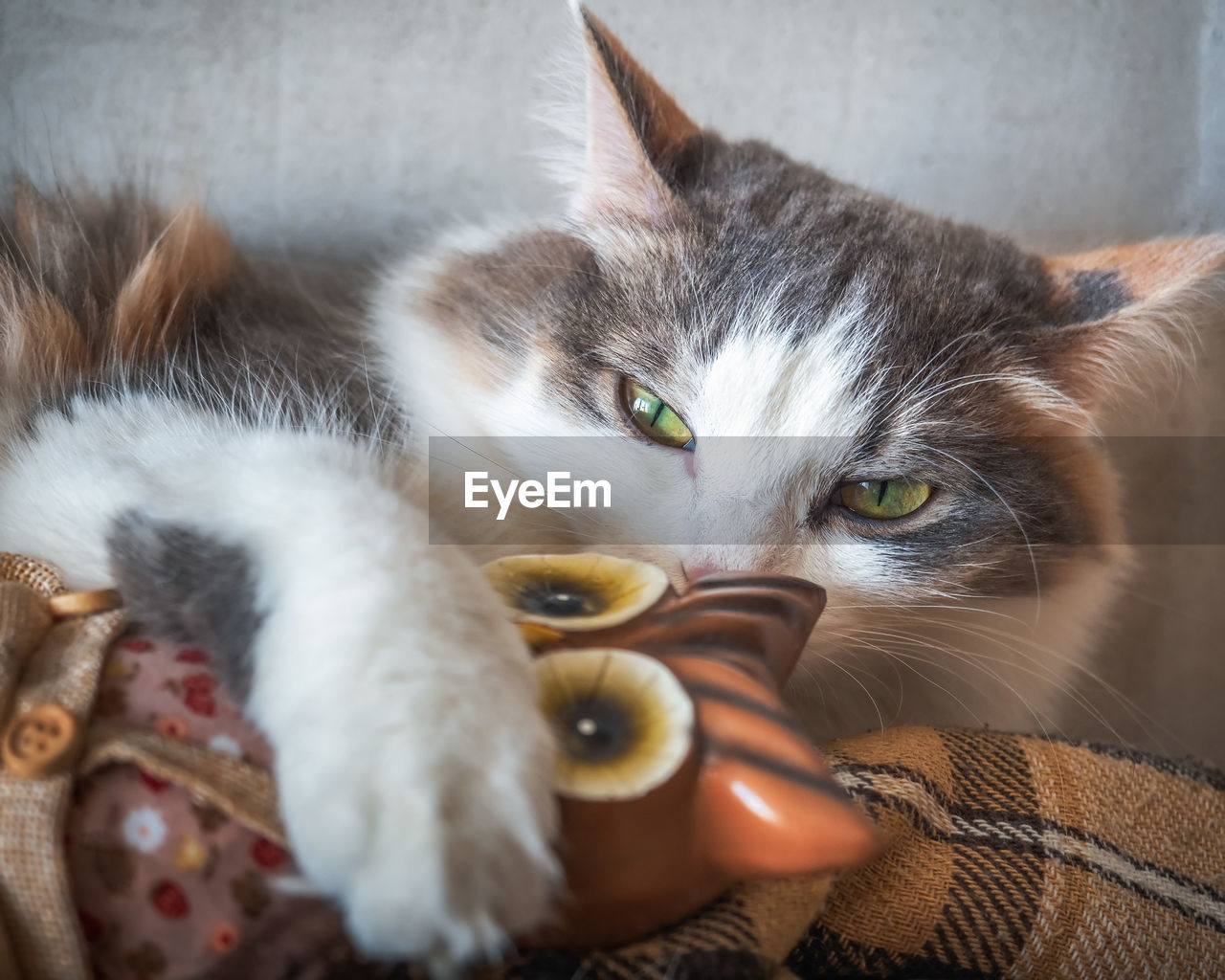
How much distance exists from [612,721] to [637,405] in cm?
46

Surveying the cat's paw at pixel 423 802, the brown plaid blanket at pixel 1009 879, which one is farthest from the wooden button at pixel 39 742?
the brown plaid blanket at pixel 1009 879

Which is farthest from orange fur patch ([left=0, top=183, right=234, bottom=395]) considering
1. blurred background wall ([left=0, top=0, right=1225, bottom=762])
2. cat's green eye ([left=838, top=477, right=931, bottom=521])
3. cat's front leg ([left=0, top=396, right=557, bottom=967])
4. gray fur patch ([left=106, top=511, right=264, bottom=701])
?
cat's green eye ([left=838, top=477, right=931, bottom=521])

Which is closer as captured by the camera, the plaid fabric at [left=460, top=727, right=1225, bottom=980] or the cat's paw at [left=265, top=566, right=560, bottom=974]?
the cat's paw at [left=265, top=566, right=560, bottom=974]

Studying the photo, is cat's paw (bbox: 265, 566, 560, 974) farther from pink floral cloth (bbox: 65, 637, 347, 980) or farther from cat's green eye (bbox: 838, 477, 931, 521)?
cat's green eye (bbox: 838, 477, 931, 521)

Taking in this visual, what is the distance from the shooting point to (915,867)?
682 mm

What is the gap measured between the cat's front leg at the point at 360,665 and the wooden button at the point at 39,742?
99 millimetres

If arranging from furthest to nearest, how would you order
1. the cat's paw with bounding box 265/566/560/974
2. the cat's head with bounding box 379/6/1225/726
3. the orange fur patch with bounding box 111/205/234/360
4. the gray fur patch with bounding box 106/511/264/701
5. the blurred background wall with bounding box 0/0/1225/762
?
the blurred background wall with bounding box 0/0/1225/762, the orange fur patch with bounding box 111/205/234/360, the cat's head with bounding box 379/6/1225/726, the gray fur patch with bounding box 106/511/264/701, the cat's paw with bounding box 265/566/560/974

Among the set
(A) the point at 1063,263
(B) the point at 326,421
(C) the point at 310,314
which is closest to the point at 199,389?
(B) the point at 326,421

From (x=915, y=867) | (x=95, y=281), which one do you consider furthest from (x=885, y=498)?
(x=95, y=281)

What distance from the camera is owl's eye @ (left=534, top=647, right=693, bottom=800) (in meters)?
0.50

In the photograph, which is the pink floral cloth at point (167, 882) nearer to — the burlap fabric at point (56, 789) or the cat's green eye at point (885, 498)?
the burlap fabric at point (56, 789)

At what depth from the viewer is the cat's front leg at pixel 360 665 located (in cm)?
45

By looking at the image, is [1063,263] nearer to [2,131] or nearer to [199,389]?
[199,389]

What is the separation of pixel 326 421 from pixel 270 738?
44 cm
